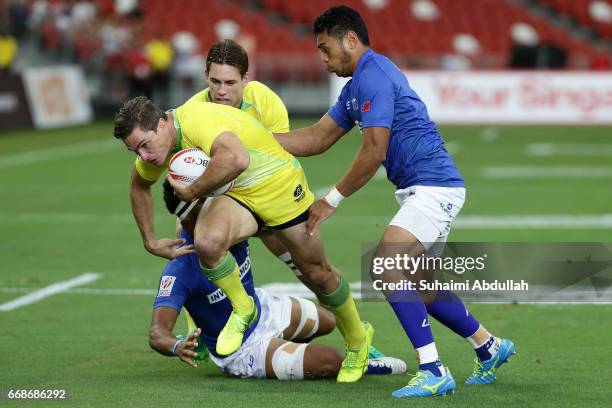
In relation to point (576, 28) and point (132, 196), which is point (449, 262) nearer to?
point (132, 196)

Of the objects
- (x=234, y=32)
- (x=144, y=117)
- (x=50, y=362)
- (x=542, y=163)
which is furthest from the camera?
(x=234, y=32)

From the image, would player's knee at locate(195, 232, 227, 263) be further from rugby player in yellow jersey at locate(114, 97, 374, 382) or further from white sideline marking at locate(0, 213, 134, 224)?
white sideline marking at locate(0, 213, 134, 224)

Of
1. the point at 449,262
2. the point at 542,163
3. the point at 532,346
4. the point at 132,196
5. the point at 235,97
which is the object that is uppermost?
the point at 235,97

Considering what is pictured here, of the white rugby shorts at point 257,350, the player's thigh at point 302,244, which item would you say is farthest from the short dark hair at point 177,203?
the white rugby shorts at point 257,350

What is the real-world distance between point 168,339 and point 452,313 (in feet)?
5.70

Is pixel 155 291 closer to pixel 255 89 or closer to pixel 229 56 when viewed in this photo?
pixel 255 89

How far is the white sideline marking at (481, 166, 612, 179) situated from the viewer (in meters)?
19.0

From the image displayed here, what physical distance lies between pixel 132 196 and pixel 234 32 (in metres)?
25.4

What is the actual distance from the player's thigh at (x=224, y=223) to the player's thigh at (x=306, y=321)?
0.75m

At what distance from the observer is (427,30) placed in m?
33.3

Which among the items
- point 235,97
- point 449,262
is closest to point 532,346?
point 449,262

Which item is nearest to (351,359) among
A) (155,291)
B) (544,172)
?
(155,291)

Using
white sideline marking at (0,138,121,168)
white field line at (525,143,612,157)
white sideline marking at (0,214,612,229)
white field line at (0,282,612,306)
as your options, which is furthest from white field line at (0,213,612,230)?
white field line at (525,143,612,157)

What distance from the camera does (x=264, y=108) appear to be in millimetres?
8344
